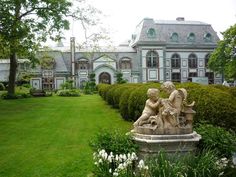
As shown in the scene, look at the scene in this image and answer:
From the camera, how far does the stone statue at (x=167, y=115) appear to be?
659 cm

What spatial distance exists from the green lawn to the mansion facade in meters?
35.4

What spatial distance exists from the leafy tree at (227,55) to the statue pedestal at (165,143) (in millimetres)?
33625

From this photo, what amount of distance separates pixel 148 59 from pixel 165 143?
51.2 m

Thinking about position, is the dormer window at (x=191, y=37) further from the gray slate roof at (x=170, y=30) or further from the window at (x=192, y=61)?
the window at (x=192, y=61)

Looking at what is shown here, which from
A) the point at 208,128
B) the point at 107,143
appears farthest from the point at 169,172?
the point at 208,128

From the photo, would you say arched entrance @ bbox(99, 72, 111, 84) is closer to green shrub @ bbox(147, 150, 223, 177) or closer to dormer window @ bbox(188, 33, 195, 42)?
dormer window @ bbox(188, 33, 195, 42)

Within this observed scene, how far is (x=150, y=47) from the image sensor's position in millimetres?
56688

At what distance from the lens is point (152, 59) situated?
5734 centimetres

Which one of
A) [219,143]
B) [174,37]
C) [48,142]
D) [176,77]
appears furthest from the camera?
[176,77]

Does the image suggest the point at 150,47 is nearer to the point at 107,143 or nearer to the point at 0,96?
the point at 0,96

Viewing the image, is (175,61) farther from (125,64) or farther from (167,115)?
(167,115)

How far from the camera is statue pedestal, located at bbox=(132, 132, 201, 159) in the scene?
6.43 meters

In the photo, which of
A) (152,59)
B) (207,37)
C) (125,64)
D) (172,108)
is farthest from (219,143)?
(207,37)

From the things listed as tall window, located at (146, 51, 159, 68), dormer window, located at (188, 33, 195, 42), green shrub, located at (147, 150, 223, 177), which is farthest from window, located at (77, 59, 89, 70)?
green shrub, located at (147, 150, 223, 177)
